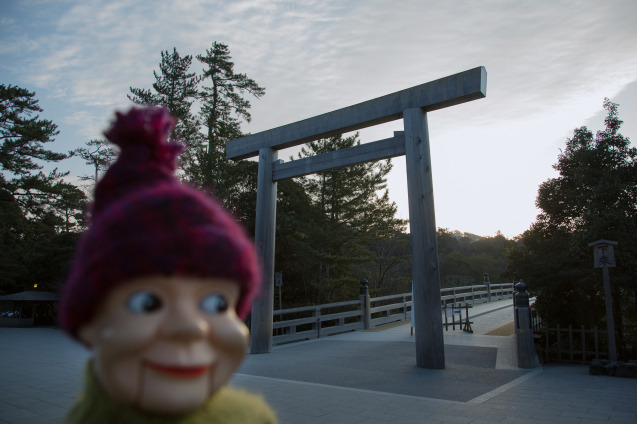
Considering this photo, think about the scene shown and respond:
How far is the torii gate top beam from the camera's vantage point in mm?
6855

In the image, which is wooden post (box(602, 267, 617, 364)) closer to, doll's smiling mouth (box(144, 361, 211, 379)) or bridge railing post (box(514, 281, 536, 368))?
bridge railing post (box(514, 281, 536, 368))

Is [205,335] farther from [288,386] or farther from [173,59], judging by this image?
[173,59]

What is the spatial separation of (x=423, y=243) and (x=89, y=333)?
253 inches

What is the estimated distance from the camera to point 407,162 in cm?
746

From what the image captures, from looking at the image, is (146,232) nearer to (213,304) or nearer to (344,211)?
(213,304)

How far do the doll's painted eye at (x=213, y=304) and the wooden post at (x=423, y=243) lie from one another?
625cm

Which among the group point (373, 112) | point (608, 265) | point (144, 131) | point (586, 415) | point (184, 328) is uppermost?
point (373, 112)

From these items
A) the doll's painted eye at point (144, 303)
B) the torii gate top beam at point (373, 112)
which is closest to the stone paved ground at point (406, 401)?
the doll's painted eye at point (144, 303)

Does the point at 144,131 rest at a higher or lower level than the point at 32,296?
higher

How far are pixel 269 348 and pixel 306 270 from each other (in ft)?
31.1

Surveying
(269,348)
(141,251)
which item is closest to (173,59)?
(269,348)

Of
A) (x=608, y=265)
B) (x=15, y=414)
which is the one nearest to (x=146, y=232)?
(x=15, y=414)

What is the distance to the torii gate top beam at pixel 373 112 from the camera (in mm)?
6855

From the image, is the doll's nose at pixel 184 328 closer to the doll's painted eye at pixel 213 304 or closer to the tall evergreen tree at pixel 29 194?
the doll's painted eye at pixel 213 304
